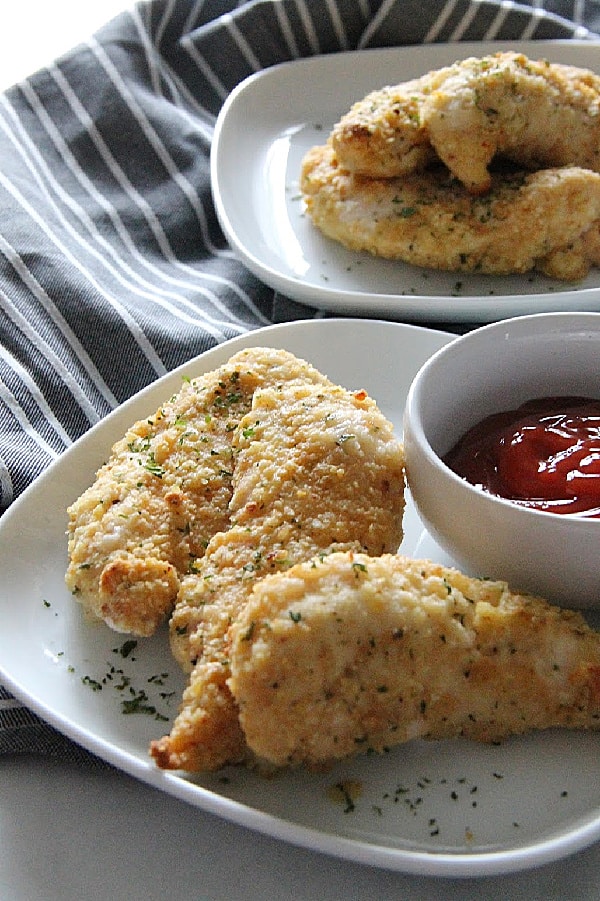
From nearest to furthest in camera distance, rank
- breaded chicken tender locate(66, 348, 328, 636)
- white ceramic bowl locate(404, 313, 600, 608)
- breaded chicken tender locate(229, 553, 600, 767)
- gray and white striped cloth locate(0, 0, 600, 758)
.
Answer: breaded chicken tender locate(229, 553, 600, 767)
white ceramic bowl locate(404, 313, 600, 608)
breaded chicken tender locate(66, 348, 328, 636)
gray and white striped cloth locate(0, 0, 600, 758)

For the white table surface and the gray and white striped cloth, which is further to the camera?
the gray and white striped cloth

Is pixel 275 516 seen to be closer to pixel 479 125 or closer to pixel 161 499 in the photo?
pixel 161 499

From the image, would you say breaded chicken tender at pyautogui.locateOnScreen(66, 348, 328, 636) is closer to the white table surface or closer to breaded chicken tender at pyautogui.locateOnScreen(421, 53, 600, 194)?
the white table surface

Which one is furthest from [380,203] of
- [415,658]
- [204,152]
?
[415,658]

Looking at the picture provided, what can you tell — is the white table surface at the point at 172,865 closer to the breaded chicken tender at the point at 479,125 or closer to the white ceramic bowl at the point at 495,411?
the white ceramic bowl at the point at 495,411

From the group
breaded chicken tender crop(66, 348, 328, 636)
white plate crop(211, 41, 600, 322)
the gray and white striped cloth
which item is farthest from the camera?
white plate crop(211, 41, 600, 322)

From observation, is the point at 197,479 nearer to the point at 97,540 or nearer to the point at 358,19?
the point at 97,540

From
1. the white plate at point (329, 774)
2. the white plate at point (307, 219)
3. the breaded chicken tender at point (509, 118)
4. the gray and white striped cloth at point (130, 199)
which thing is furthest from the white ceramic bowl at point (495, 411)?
the breaded chicken tender at point (509, 118)

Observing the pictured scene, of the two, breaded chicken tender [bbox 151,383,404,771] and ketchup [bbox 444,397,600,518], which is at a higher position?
breaded chicken tender [bbox 151,383,404,771]

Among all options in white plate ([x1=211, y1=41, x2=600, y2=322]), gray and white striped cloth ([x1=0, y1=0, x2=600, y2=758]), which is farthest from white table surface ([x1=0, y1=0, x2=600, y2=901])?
white plate ([x1=211, y1=41, x2=600, y2=322])
